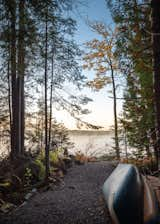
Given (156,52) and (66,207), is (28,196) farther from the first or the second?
(156,52)

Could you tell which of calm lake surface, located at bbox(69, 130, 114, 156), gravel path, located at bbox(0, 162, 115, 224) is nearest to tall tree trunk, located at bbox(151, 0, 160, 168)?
gravel path, located at bbox(0, 162, 115, 224)

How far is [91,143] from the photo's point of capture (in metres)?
12.4

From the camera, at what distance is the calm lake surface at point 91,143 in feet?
38.2

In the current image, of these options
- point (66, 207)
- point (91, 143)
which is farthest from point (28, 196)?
point (91, 143)

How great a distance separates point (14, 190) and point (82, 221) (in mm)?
2756

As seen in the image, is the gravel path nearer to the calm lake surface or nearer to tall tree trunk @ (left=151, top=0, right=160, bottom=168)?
tall tree trunk @ (left=151, top=0, right=160, bottom=168)

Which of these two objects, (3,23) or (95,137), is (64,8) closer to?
(3,23)

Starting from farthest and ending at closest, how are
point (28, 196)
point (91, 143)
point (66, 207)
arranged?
point (91, 143)
point (28, 196)
point (66, 207)

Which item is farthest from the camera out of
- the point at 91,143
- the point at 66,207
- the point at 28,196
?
the point at 91,143

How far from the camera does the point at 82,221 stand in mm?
3453

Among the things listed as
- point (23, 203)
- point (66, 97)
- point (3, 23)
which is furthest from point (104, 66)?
point (23, 203)

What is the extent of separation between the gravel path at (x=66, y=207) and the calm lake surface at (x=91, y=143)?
539 cm

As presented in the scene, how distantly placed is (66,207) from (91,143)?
8297mm

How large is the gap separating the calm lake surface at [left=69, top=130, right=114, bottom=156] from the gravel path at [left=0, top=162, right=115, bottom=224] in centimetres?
539
